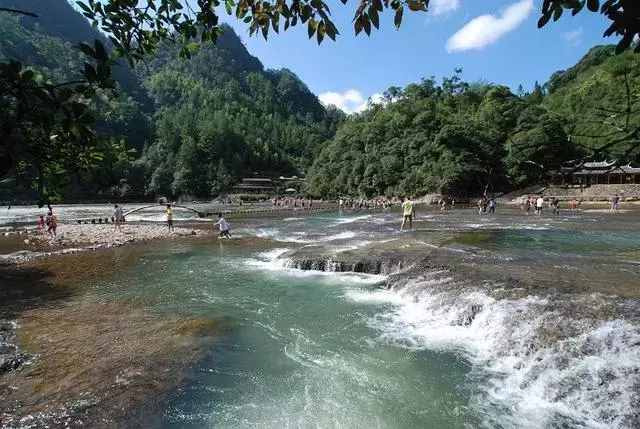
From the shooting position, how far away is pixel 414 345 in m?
9.09

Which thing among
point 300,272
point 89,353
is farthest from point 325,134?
point 89,353

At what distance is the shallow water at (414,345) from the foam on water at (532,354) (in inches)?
1.0

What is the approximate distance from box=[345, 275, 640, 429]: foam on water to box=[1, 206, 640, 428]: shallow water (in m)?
0.03

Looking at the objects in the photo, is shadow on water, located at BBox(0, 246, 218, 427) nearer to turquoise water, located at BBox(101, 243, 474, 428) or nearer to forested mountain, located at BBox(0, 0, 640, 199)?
turquoise water, located at BBox(101, 243, 474, 428)

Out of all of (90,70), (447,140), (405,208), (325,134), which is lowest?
(405,208)

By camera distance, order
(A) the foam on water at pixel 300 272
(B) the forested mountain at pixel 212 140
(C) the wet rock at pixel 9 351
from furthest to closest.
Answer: (B) the forested mountain at pixel 212 140 → (A) the foam on water at pixel 300 272 → (C) the wet rock at pixel 9 351

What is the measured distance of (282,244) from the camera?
23.2 meters

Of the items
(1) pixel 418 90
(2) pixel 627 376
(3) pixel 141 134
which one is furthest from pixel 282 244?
(3) pixel 141 134

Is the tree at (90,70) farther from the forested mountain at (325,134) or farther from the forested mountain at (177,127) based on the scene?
the forested mountain at (177,127)

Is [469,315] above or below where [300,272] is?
above

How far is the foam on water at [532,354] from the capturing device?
21.1 ft

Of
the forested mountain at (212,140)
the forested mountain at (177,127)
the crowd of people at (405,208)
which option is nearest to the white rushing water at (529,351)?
the crowd of people at (405,208)

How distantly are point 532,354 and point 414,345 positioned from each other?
7.77 ft

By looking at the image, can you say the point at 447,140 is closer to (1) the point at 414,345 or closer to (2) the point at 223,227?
(2) the point at 223,227
